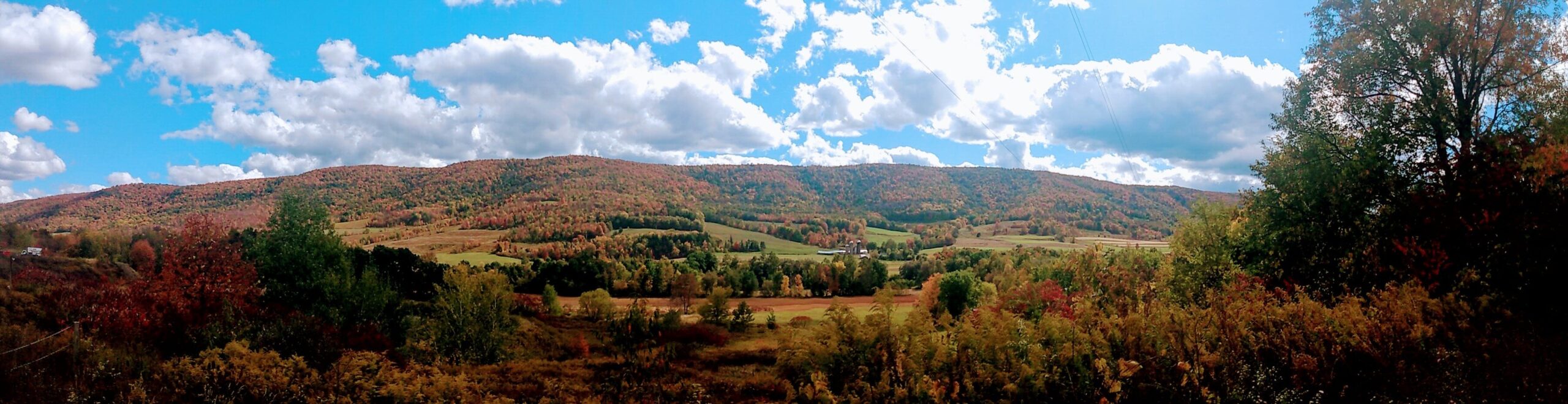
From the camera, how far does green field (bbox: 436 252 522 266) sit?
93.2 meters

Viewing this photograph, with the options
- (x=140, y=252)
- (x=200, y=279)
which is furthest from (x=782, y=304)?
(x=140, y=252)

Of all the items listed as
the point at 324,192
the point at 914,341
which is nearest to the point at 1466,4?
the point at 914,341

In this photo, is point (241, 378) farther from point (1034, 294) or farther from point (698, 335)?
point (698, 335)

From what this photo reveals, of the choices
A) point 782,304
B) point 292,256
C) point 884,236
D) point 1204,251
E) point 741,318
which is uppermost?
point 292,256

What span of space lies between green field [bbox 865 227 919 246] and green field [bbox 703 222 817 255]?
14.8m

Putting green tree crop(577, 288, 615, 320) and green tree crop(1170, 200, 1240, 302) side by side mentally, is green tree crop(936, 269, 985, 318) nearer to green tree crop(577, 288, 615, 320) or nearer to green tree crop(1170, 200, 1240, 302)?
green tree crop(577, 288, 615, 320)

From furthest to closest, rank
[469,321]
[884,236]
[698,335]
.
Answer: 1. [884,236]
2. [698,335]
3. [469,321]

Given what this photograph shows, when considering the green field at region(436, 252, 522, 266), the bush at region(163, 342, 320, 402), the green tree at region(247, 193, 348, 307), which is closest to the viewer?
the bush at region(163, 342, 320, 402)

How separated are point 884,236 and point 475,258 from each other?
83845 millimetres

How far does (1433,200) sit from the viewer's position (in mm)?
11172

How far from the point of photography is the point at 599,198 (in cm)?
16938

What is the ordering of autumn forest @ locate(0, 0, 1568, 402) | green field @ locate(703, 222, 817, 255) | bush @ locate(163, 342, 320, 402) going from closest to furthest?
autumn forest @ locate(0, 0, 1568, 402) → bush @ locate(163, 342, 320, 402) → green field @ locate(703, 222, 817, 255)

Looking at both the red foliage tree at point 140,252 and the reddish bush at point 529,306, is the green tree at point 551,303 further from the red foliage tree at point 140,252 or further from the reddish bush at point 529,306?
the red foliage tree at point 140,252

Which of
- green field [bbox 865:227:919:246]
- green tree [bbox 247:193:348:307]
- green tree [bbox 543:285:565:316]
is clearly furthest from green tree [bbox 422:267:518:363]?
green field [bbox 865:227:919:246]
